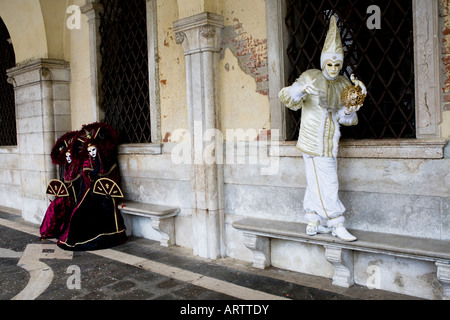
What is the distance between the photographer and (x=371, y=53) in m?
4.34

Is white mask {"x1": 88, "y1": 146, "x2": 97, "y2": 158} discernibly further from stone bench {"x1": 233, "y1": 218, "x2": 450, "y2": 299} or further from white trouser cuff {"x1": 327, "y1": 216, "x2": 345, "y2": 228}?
white trouser cuff {"x1": 327, "y1": 216, "x2": 345, "y2": 228}

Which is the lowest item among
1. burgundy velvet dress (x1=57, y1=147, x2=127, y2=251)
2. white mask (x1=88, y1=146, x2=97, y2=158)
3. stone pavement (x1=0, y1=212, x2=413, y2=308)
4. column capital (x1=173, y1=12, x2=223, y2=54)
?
stone pavement (x1=0, y1=212, x2=413, y2=308)

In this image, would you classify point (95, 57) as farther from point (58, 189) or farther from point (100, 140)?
point (58, 189)

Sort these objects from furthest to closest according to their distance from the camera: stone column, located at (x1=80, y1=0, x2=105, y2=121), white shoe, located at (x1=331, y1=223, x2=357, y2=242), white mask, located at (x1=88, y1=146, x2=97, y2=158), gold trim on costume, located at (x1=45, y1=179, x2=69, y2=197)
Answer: stone column, located at (x1=80, y1=0, x2=105, y2=121) < gold trim on costume, located at (x1=45, y1=179, x2=69, y2=197) < white mask, located at (x1=88, y1=146, x2=97, y2=158) < white shoe, located at (x1=331, y1=223, x2=357, y2=242)

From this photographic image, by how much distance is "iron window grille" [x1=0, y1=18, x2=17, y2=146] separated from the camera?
9195 mm

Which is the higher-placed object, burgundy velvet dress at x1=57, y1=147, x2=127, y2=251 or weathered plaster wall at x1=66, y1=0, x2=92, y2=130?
weathered plaster wall at x1=66, y1=0, x2=92, y2=130

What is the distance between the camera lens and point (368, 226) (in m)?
4.02

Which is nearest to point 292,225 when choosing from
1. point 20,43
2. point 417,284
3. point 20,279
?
point 417,284

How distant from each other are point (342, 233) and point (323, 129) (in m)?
1.00

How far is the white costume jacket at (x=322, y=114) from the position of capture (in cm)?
382

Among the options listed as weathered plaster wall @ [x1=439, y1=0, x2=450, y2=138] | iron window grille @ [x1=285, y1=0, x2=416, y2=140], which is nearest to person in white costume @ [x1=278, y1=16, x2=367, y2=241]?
iron window grille @ [x1=285, y1=0, x2=416, y2=140]

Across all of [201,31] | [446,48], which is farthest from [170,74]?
[446,48]

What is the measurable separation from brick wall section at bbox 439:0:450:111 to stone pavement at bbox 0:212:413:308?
1.86 meters
